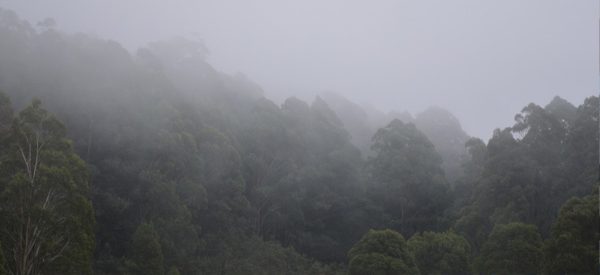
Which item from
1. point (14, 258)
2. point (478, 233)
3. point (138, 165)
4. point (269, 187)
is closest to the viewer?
point (14, 258)

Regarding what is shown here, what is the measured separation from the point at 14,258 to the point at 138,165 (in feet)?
34.7

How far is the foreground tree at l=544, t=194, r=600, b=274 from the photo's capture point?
19.2m

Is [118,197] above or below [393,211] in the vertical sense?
below

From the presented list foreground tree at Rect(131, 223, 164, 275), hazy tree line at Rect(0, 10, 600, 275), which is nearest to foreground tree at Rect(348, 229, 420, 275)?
hazy tree line at Rect(0, 10, 600, 275)

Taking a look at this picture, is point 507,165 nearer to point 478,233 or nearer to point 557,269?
point 478,233

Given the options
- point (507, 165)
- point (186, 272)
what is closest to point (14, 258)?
point (186, 272)

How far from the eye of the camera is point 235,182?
99.1 ft

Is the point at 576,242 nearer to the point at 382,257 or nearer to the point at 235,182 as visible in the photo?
the point at 382,257

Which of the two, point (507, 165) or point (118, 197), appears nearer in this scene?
point (118, 197)

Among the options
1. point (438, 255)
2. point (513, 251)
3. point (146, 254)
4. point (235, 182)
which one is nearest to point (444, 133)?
point (235, 182)

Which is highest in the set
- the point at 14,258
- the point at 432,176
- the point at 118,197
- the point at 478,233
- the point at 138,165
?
the point at 432,176

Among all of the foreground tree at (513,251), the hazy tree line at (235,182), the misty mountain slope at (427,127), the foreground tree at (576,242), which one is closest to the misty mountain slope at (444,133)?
the misty mountain slope at (427,127)

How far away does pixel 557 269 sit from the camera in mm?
19734

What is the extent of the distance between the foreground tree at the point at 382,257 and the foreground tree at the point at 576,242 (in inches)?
186
